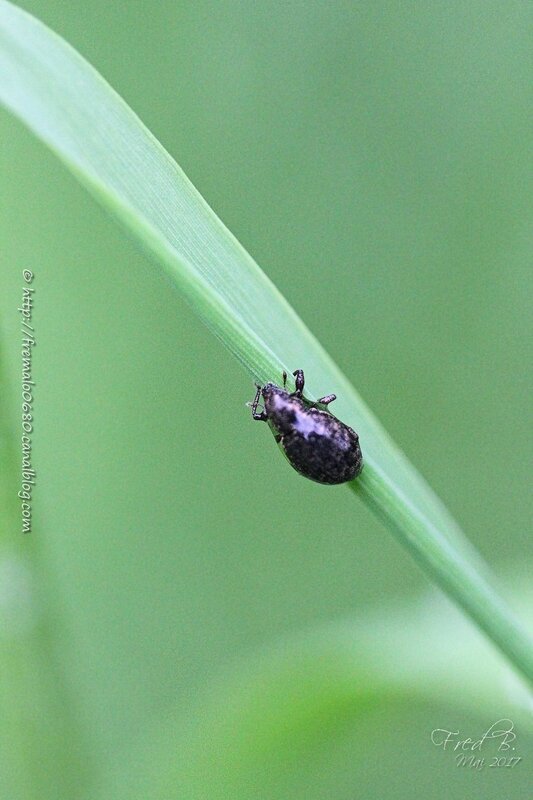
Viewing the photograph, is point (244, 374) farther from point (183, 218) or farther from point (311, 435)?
point (183, 218)

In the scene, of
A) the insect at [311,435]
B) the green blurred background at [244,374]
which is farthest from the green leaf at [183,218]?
the green blurred background at [244,374]

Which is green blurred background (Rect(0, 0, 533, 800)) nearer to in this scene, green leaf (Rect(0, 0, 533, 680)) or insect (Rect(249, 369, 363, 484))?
insect (Rect(249, 369, 363, 484))

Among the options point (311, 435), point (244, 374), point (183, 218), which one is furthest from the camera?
point (244, 374)

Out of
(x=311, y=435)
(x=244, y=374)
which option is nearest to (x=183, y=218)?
(x=311, y=435)

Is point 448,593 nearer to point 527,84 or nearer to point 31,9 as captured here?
point 31,9

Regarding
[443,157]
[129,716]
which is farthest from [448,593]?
[443,157]

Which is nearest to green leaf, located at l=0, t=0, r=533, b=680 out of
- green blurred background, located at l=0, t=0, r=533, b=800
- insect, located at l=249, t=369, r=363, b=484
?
insect, located at l=249, t=369, r=363, b=484
